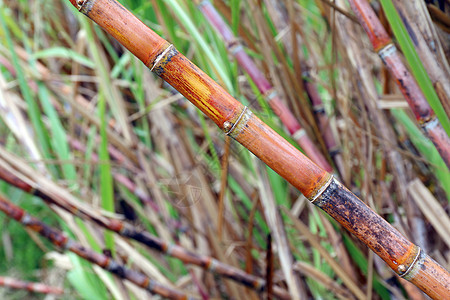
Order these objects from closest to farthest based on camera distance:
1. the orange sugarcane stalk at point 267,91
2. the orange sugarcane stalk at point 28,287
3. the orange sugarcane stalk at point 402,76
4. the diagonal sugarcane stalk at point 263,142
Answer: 1. the diagonal sugarcane stalk at point 263,142
2. the orange sugarcane stalk at point 402,76
3. the orange sugarcane stalk at point 267,91
4. the orange sugarcane stalk at point 28,287

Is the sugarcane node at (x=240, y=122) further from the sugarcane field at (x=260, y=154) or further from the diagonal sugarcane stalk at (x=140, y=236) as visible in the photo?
the diagonal sugarcane stalk at (x=140, y=236)

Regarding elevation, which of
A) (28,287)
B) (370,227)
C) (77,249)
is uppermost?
(370,227)

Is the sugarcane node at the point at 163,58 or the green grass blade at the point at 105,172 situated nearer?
the sugarcane node at the point at 163,58

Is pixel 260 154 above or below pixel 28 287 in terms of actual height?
above

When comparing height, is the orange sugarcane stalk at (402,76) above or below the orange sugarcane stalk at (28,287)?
above

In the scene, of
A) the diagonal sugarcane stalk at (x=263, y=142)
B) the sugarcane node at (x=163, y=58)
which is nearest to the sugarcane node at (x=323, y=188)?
the diagonal sugarcane stalk at (x=263, y=142)

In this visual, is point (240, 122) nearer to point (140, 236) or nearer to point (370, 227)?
point (370, 227)

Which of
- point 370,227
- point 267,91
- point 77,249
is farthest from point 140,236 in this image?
point 370,227

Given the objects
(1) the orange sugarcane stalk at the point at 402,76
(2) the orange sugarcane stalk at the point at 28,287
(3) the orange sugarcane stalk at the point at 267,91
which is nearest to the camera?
(1) the orange sugarcane stalk at the point at 402,76
